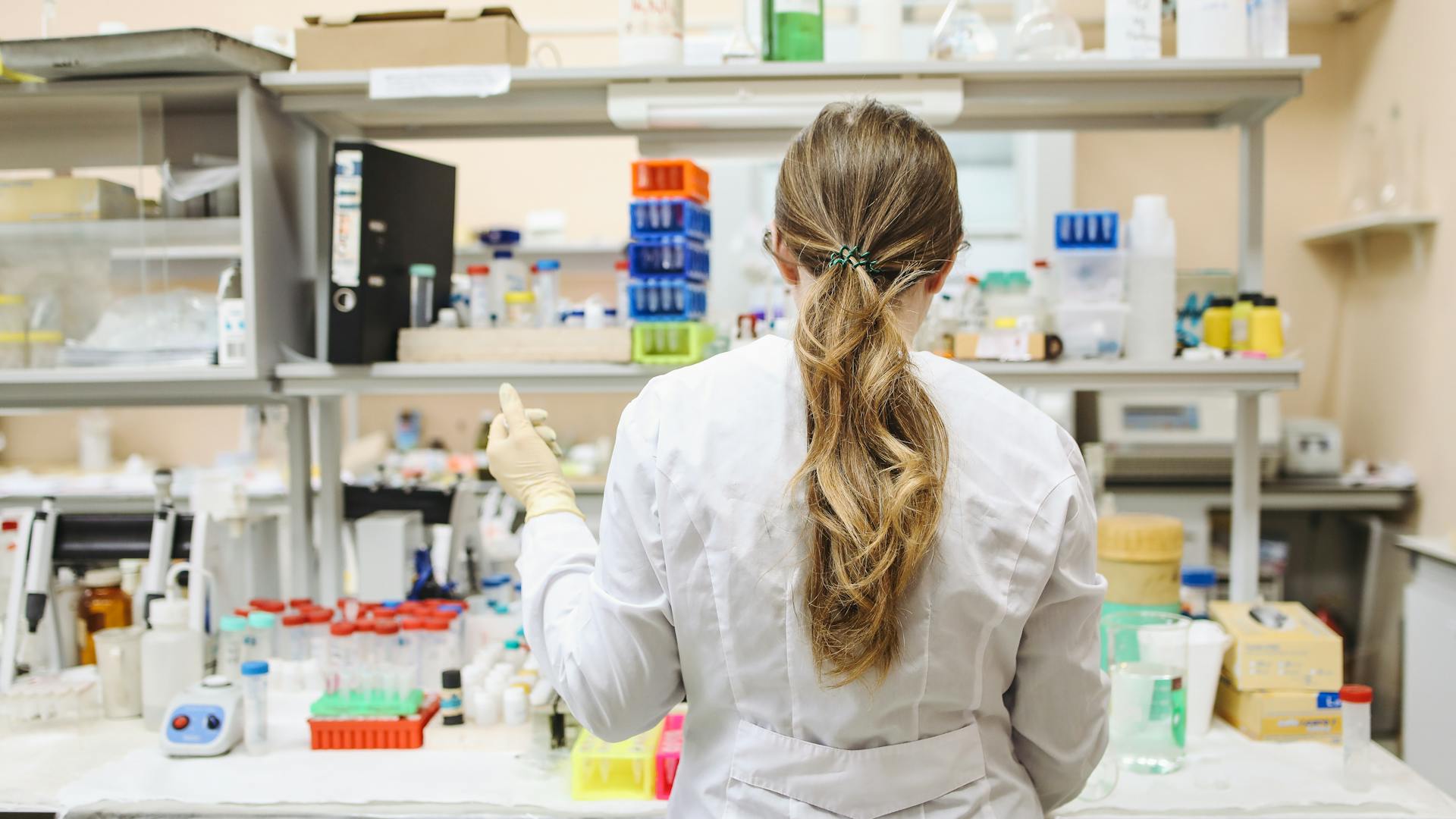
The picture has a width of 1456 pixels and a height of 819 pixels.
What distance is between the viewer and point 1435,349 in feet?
10.2

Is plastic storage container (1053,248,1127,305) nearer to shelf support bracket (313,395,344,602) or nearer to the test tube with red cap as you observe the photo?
the test tube with red cap

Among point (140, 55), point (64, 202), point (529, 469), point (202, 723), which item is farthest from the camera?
point (64, 202)

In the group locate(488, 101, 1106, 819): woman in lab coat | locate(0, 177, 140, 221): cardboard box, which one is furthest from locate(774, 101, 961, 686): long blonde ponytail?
locate(0, 177, 140, 221): cardboard box

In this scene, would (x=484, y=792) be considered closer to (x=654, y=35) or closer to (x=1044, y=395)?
(x=654, y=35)

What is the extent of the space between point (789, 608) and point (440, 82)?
3.93ft

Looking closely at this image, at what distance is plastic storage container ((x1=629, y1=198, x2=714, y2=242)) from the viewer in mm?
1694

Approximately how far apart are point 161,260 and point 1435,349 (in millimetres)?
3419

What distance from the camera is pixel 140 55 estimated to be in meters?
1.64

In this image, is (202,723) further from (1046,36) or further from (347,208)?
(1046,36)

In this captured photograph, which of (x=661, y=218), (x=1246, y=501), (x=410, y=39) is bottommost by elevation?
(x=1246, y=501)

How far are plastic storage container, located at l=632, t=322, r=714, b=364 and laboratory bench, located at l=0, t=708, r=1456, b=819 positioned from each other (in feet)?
2.07

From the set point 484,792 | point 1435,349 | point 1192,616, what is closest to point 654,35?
point 484,792

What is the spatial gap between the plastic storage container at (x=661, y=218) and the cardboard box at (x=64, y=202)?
922 mm

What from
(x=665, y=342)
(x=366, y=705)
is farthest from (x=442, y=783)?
(x=665, y=342)
